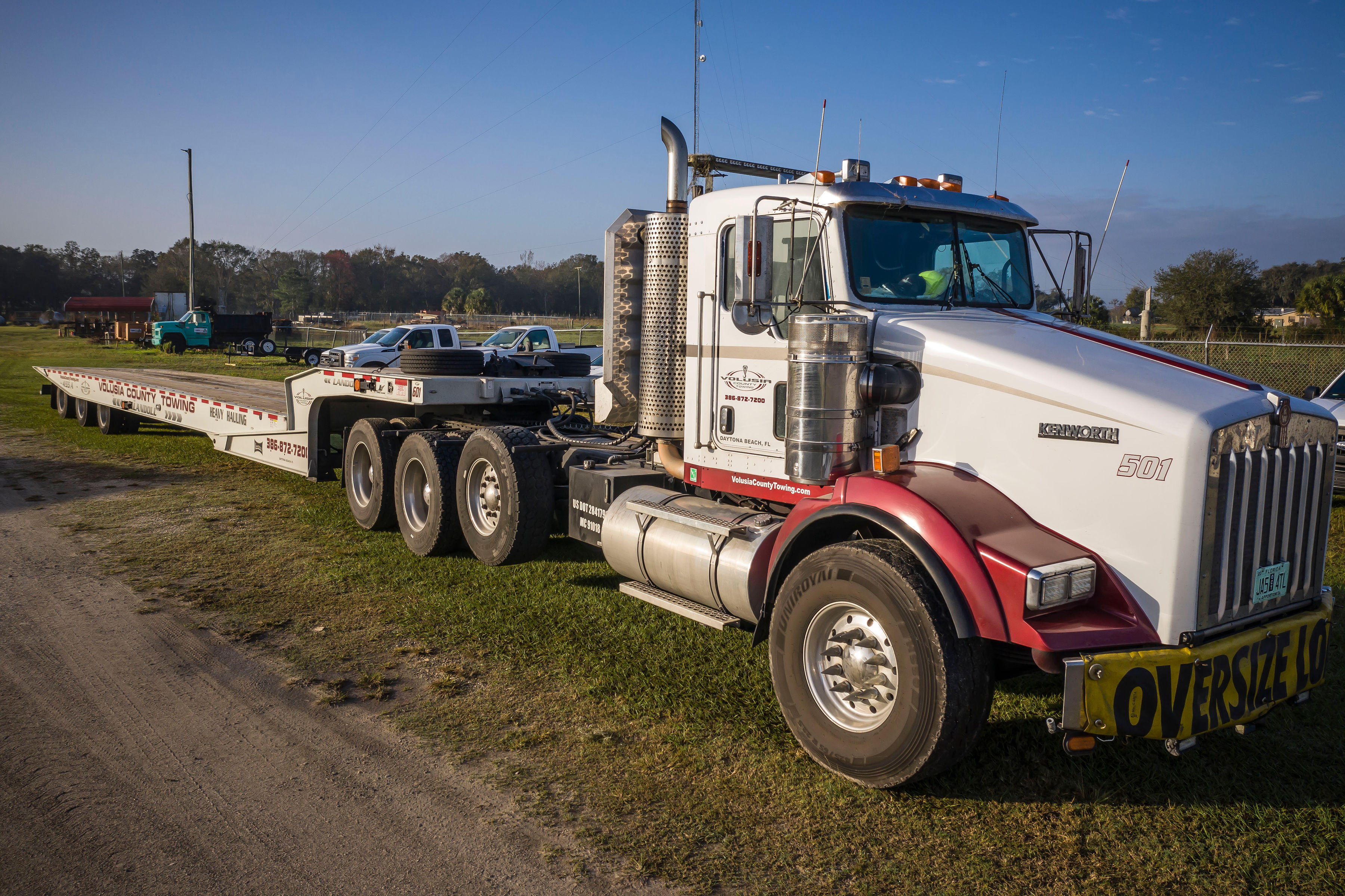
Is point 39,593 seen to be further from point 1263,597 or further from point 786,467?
point 1263,597

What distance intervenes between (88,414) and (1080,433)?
17933 mm

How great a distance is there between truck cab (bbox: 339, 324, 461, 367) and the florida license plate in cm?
2294

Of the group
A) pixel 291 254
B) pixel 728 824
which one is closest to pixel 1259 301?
pixel 728 824

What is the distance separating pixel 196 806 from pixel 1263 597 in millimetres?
Result: 4528

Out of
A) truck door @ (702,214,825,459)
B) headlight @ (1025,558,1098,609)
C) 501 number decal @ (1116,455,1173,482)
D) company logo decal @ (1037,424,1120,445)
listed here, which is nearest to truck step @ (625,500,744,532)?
truck door @ (702,214,825,459)

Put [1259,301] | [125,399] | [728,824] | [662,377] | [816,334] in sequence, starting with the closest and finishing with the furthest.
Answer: [728,824]
[816,334]
[662,377]
[125,399]
[1259,301]

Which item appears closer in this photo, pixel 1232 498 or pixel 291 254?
pixel 1232 498

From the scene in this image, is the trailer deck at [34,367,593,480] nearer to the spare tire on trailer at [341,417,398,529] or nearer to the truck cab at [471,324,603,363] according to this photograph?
the spare tire on trailer at [341,417,398,529]

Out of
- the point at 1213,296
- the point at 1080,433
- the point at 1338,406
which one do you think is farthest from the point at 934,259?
the point at 1213,296

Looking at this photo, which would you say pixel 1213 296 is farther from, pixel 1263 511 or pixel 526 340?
pixel 1263 511

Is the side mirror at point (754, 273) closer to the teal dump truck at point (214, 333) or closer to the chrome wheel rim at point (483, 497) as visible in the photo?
the chrome wheel rim at point (483, 497)

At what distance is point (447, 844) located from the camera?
359cm

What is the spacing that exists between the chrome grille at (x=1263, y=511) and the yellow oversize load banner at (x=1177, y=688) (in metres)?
0.14

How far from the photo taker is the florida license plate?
3.81 m
